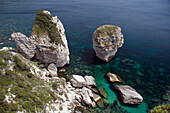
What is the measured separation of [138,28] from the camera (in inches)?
2426

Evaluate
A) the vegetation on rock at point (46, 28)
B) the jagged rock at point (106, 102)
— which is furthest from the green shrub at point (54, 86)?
the vegetation on rock at point (46, 28)

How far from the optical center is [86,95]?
969 inches

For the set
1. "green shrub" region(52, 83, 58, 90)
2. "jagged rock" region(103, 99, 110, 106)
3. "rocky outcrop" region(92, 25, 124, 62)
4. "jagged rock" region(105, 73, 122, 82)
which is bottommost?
"jagged rock" region(103, 99, 110, 106)

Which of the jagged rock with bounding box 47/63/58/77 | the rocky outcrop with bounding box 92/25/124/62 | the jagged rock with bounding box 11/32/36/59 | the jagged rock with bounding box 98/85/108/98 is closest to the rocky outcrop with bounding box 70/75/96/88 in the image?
the jagged rock with bounding box 98/85/108/98

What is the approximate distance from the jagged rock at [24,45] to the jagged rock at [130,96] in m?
22.5

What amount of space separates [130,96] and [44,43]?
919 inches

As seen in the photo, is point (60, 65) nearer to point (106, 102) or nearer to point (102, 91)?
point (102, 91)

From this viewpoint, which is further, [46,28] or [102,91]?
[46,28]

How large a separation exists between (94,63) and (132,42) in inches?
901

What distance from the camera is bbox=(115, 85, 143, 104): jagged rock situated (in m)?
24.6

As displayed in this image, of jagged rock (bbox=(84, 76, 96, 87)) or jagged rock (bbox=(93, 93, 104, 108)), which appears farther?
jagged rock (bbox=(84, 76, 96, 87))

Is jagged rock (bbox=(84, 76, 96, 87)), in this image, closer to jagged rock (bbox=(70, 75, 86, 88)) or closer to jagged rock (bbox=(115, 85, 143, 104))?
jagged rock (bbox=(70, 75, 86, 88))

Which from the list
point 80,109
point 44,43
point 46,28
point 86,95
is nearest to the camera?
point 80,109

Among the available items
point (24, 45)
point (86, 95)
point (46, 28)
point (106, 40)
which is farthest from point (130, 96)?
point (24, 45)
